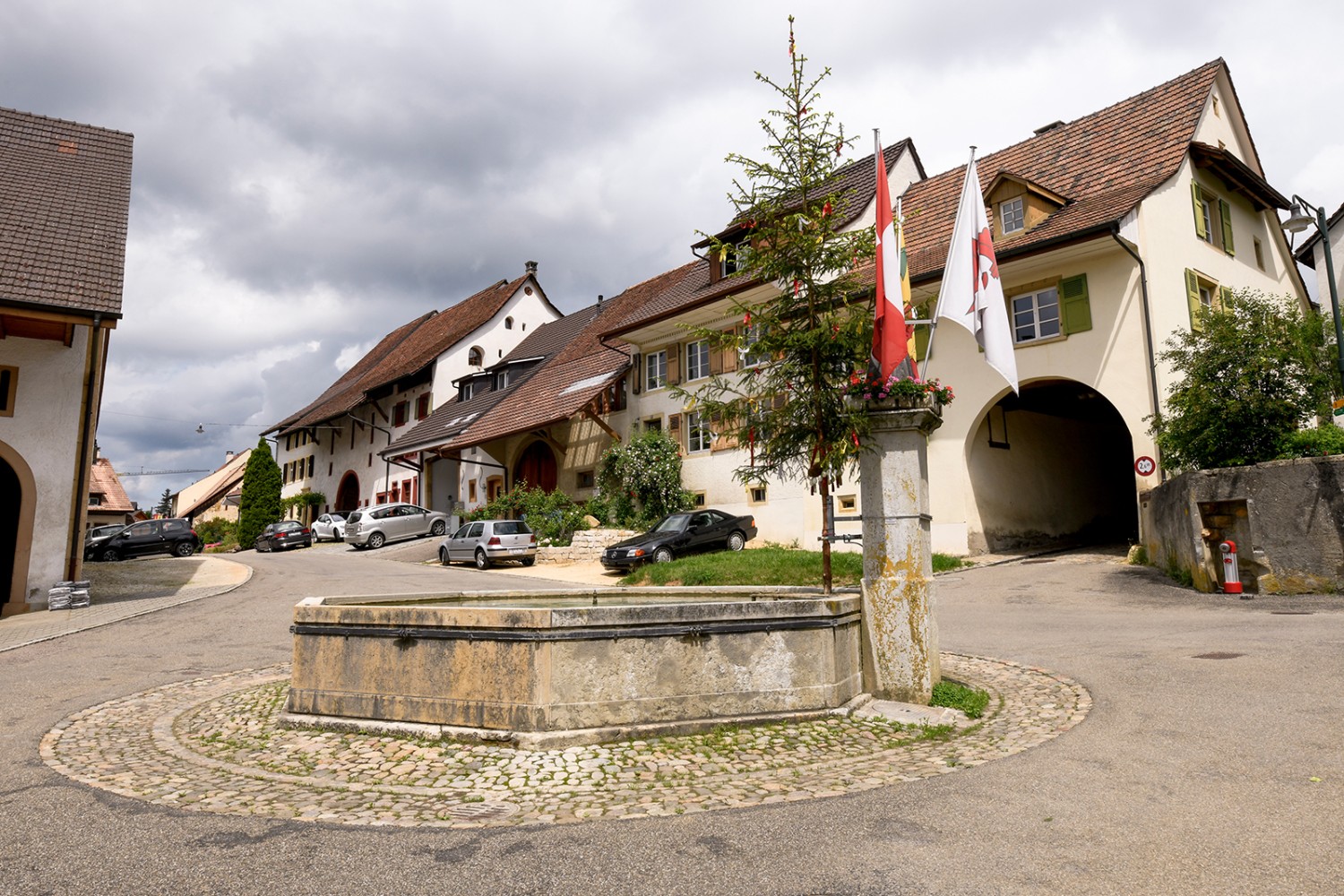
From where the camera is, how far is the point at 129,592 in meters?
18.3

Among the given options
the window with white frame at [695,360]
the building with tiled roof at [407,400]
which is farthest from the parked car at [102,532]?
the window with white frame at [695,360]

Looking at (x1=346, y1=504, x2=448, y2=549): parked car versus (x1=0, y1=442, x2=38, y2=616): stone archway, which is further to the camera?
(x1=346, y1=504, x2=448, y2=549): parked car

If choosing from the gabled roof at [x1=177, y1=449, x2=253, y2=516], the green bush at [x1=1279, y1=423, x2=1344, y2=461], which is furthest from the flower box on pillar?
the gabled roof at [x1=177, y1=449, x2=253, y2=516]

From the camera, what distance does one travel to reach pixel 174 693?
855 centimetres

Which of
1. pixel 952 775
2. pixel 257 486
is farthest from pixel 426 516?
pixel 952 775

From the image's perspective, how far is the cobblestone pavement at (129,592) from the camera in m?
13.5

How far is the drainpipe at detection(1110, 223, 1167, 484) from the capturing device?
18.5 meters

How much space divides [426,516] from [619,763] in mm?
30343

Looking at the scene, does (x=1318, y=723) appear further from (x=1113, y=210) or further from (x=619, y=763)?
(x=1113, y=210)

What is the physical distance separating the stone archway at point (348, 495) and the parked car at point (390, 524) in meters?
12.6

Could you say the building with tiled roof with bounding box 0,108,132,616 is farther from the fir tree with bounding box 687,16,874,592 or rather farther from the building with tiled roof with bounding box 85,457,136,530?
the building with tiled roof with bounding box 85,457,136,530

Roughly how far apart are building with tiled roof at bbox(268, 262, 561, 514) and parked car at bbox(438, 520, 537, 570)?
544 inches

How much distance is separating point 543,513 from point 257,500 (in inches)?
931

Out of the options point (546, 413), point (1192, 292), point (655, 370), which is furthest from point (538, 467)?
point (1192, 292)
